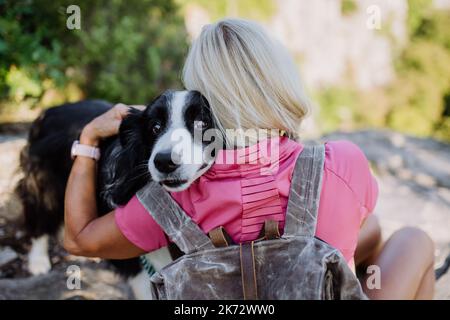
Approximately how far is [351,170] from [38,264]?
7.27 feet

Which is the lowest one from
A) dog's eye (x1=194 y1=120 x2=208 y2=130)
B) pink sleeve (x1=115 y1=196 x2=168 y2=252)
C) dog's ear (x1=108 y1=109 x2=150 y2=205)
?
pink sleeve (x1=115 y1=196 x2=168 y2=252)

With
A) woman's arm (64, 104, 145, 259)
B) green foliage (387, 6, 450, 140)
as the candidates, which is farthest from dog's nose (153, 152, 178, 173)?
green foliage (387, 6, 450, 140)

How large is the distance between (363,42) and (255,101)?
23.8 metres

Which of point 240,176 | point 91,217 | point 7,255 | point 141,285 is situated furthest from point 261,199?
point 7,255

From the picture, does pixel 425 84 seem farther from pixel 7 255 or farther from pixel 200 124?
pixel 200 124

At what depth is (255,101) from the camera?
1.56m

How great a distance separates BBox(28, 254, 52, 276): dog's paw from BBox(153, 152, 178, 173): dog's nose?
177 cm

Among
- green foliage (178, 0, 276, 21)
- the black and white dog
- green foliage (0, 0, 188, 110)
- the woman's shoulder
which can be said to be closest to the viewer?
the woman's shoulder

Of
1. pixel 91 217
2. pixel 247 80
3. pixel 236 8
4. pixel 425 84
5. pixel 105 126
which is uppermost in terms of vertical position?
pixel 236 8

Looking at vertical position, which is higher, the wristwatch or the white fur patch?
the wristwatch

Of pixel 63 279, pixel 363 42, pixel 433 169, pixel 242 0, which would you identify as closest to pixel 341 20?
pixel 363 42

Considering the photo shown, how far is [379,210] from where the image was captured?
3873 mm

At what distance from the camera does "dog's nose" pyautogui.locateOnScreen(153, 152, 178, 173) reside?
1.55 metres

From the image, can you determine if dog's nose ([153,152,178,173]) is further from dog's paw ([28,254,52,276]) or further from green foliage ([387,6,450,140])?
green foliage ([387,6,450,140])
